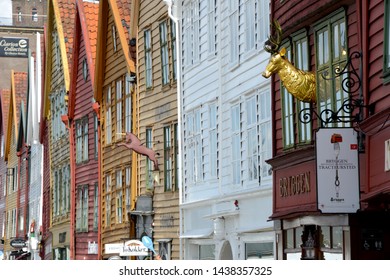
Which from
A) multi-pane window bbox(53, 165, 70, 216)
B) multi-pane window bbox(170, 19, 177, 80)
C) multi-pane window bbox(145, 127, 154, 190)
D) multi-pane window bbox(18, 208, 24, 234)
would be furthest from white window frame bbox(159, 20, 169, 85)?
multi-pane window bbox(18, 208, 24, 234)

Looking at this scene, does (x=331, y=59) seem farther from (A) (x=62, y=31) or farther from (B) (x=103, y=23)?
(A) (x=62, y=31)

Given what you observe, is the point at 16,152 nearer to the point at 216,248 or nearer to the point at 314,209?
the point at 216,248

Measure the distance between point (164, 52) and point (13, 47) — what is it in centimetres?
6376

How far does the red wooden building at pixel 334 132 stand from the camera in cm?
1352

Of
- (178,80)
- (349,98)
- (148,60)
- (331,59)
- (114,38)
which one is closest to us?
(349,98)

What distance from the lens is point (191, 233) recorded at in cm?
2603

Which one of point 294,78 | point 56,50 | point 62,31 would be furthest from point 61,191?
point 294,78

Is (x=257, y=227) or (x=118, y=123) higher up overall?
(x=118, y=123)

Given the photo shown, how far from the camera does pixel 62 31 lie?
4075cm

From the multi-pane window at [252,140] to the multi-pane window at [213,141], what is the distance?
2522 millimetres

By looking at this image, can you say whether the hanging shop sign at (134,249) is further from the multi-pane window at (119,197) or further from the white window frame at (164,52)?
the multi-pane window at (119,197)
